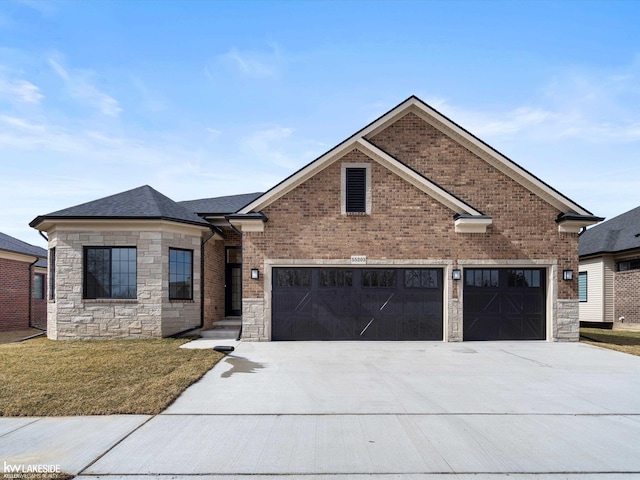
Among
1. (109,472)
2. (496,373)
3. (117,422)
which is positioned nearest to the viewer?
(109,472)

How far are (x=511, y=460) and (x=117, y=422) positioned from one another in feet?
16.7

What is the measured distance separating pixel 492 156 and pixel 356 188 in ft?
15.7

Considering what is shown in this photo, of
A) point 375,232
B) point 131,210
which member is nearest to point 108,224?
point 131,210

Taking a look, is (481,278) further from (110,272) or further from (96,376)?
(110,272)

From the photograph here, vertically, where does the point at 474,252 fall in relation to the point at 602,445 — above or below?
above

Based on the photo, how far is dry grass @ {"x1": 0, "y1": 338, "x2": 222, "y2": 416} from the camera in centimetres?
663

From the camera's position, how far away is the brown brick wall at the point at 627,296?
786 inches

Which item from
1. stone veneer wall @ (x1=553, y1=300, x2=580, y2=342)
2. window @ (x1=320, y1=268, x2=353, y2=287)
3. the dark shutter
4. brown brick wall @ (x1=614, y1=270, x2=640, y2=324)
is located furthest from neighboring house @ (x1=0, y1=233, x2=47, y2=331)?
brown brick wall @ (x1=614, y1=270, x2=640, y2=324)

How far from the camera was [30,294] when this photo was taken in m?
21.8

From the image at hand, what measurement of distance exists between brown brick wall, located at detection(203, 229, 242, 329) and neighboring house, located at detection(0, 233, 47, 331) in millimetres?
10784

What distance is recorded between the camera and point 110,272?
1414cm

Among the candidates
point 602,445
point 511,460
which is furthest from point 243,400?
point 602,445

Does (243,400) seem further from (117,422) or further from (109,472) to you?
(109,472)

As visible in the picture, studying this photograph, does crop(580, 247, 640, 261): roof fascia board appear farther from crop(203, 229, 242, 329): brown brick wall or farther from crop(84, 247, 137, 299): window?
crop(84, 247, 137, 299): window
